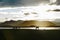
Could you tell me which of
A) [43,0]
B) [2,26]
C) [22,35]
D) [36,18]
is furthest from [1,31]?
[43,0]

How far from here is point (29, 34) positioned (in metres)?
0.92

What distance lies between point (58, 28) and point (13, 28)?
322mm

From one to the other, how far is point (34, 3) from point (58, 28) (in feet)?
0.90

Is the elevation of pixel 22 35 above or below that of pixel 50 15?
below

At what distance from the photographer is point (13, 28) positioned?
893mm

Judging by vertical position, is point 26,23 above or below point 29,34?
above

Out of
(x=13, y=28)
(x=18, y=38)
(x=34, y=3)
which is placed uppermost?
(x=34, y=3)

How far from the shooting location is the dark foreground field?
89 centimetres

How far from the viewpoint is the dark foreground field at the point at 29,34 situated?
895mm

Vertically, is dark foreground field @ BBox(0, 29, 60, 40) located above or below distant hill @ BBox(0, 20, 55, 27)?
below

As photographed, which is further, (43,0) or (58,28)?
(43,0)

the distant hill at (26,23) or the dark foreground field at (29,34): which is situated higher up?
the distant hill at (26,23)

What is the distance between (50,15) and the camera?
0.88 meters

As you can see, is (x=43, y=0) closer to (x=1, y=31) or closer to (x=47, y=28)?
(x=47, y=28)
